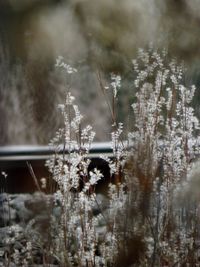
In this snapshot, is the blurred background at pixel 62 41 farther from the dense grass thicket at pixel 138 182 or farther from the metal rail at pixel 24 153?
the metal rail at pixel 24 153

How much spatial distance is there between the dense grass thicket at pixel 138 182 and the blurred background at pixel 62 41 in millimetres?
165

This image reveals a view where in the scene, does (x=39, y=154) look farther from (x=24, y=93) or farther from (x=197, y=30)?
(x=197, y=30)

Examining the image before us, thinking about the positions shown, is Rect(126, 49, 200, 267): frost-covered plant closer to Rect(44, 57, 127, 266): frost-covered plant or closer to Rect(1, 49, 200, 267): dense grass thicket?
Rect(1, 49, 200, 267): dense grass thicket

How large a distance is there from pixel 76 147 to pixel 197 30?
88 centimetres

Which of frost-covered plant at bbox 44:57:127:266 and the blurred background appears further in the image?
frost-covered plant at bbox 44:57:127:266

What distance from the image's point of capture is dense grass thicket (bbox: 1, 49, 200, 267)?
233 centimetres

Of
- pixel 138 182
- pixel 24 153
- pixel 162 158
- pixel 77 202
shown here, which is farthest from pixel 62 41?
pixel 24 153

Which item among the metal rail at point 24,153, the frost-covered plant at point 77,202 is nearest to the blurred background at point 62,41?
the frost-covered plant at point 77,202

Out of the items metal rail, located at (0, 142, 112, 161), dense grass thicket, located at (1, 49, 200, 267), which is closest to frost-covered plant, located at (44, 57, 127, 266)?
dense grass thicket, located at (1, 49, 200, 267)

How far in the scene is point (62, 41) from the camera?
1.74m

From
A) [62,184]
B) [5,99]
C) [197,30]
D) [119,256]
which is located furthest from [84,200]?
[197,30]

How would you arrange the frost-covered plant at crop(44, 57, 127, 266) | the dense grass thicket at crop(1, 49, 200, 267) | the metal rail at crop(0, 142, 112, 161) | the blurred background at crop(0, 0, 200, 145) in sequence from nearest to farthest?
the blurred background at crop(0, 0, 200, 145), the dense grass thicket at crop(1, 49, 200, 267), the frost-covered plant at crop(44, 57, 127, 266), the metal rail at crop(0, 142, 112, 161)

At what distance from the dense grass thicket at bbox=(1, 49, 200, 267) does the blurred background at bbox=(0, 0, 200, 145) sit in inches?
6.5

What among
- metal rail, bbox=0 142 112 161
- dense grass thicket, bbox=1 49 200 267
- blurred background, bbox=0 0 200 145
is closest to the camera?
blurred background, bbox=0 0 200 145
